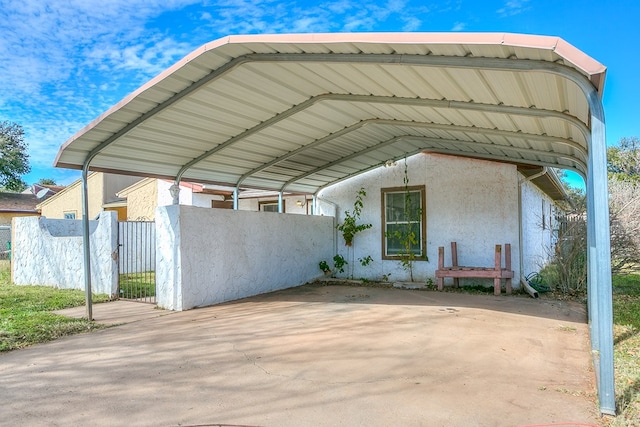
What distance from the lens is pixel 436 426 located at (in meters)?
2.96

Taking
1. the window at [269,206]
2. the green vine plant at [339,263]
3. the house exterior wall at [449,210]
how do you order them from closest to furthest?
the house exterior wall at [449,210] < the green vine plant at [339,263] < the window at [269,206]

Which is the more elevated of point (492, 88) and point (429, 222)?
point (492, 88)

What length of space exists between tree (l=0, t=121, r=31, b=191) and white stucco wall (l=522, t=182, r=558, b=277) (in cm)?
3048

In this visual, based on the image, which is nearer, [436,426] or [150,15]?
[436,426]

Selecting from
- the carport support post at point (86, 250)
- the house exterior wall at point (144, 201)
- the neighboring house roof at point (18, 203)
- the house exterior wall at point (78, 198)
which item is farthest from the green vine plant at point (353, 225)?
the neighboring house roof at point (18, 203)

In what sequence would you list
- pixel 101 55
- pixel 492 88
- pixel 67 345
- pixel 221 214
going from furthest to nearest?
pixel 101 55 → pixel 221 214 → pixel 67 345 → pixel 492 88

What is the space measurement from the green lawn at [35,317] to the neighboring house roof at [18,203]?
16549 mm

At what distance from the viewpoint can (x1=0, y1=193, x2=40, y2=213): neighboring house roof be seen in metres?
23.8

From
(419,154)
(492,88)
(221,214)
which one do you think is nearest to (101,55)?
(221,214)

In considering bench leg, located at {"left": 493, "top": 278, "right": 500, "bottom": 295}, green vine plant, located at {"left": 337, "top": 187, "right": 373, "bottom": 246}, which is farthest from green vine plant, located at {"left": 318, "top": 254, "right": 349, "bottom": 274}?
bench leg, located at {"left": 493, "top": 278, "right": 500, "bottom": 295}

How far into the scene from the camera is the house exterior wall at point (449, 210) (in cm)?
941

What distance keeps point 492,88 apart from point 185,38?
31.9 feet

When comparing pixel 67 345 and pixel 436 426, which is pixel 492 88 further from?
pixel 67 345

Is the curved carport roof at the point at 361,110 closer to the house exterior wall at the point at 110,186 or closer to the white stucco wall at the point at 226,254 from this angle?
the white stucco wall at the point at 226,254
